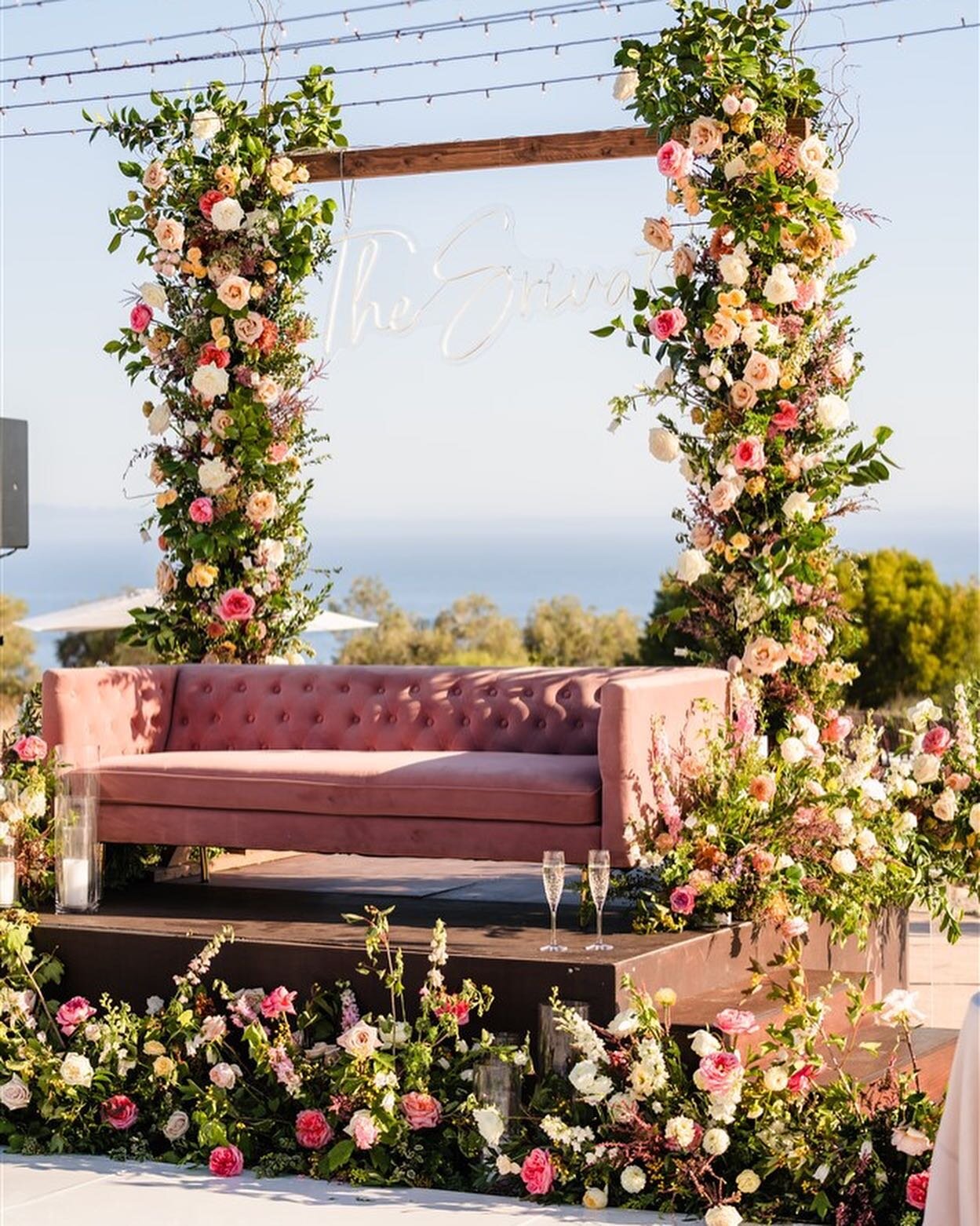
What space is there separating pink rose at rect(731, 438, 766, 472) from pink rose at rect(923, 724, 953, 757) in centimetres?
100

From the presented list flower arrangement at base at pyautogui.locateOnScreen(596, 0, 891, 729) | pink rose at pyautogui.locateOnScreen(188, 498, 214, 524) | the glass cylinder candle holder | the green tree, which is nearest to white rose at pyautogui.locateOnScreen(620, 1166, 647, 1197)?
the glass cylinder candle holder

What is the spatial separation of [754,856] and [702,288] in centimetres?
202

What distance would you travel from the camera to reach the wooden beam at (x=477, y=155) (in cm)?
671

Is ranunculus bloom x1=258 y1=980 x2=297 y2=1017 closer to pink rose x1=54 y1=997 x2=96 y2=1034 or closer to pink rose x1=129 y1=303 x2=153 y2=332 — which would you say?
pink rose x1=54 y1=997 x2=96 y2=1034

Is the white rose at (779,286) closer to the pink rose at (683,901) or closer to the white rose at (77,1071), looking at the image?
the pink rose at (683,901)

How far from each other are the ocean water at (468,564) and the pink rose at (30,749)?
4868 cm

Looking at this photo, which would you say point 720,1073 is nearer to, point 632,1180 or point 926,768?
point 632,1180

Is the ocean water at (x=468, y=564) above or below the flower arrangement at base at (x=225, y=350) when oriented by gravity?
above

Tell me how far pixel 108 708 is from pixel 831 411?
2469 millimetres

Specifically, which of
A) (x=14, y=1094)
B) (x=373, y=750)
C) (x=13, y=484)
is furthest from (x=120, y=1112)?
(x=13, y=484)

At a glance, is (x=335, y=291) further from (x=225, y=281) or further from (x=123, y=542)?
(x=123, y=542)

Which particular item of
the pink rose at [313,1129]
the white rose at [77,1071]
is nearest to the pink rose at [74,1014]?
the white rose at [77,1071]

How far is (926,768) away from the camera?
6070 millimetres

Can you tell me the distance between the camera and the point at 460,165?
7.15 meters
